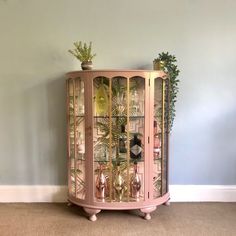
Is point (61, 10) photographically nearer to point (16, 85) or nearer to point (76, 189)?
point (16, 85)

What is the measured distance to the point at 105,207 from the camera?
2.60m

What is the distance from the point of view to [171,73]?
9.11 feet

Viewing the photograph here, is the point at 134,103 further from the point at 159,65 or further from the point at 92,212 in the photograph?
the point at 92,212

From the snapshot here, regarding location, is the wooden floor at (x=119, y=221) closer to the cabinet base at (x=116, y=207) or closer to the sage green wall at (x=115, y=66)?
the cabinet base at (x=116, y=207)

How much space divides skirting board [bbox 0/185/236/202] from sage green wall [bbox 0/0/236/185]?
61 mm

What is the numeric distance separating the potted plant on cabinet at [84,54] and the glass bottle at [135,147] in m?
0.71

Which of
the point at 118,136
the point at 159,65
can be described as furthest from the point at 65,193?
the point at 159,65

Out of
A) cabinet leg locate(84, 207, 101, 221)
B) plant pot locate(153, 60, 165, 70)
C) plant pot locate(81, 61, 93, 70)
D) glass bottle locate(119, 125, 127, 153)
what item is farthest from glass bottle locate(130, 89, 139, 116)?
cabinet leg locate(84, 207, 101, 221)

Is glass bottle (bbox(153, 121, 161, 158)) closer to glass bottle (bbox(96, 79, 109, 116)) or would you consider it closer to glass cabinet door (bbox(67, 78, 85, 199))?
glass bottle (bbox(96, 79, 109, 116))

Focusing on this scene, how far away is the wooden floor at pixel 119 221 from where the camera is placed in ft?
8.04

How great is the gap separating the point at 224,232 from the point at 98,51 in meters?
1.87

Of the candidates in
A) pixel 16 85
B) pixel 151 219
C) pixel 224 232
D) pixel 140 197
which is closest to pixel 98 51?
pixel 16 85

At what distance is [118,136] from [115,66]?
698 mm

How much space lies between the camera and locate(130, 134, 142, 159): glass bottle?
2643 millimetres
